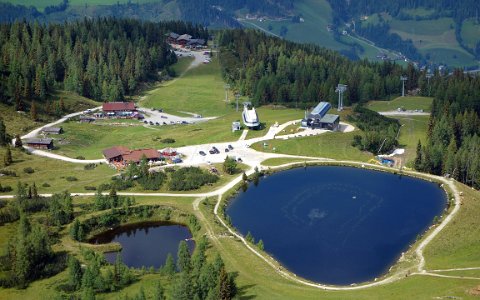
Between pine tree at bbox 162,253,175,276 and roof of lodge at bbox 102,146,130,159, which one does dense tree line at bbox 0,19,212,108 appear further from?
pine tree at bbox 162,253,175,276

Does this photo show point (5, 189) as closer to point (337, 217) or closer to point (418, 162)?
point (337, 217)

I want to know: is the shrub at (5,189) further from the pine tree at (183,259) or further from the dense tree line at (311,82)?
the dense tree line at (311,82)

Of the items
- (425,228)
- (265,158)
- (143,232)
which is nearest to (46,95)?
(265,158)

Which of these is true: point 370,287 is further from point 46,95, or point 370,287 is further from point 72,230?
point 46,95

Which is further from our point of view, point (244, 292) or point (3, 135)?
point (3, 135)

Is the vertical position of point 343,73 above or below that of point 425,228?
above

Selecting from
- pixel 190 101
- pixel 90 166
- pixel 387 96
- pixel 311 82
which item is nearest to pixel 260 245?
pixel 90 166

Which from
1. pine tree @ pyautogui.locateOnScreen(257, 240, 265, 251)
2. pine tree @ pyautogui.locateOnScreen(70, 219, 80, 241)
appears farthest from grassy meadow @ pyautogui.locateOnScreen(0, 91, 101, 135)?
pine tree @ pyautogui.locateOnScreen(257, 240, 265, 251)
